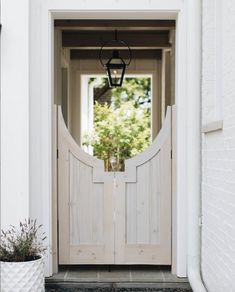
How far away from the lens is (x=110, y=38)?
6.69 metres

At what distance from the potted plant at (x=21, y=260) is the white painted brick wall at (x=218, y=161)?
1361 mm

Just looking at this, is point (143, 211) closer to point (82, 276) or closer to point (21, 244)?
point (82, 276)

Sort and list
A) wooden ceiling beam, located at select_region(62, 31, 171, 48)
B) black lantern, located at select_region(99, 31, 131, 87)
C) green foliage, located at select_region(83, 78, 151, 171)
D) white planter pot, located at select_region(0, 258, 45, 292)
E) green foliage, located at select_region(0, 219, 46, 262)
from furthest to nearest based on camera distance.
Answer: green foliage, located at select_region(83, 78, 151, 171) → wooden ceiling beam, located at select_region(62, 31, 171, 48) → black lantern, located at select_region(99, 31, 131, 87) → green foliage, located at select_region(0, 219, 46, 262) → white planter pot, located at select_region(0, 258, 45, 292)

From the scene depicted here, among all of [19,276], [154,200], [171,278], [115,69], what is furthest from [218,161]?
[115,69]

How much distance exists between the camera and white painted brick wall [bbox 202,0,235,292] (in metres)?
3.16

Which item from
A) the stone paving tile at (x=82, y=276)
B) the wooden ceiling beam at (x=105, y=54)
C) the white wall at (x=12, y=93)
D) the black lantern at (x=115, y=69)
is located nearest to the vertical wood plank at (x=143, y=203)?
the stone paving tile at (x=82, y=276)

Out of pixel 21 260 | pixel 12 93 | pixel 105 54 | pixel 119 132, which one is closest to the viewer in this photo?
pixel 21 260

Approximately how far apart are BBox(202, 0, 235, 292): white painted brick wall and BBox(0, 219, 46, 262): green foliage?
55.3 inches

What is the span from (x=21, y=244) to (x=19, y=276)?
0.26m

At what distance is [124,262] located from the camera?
467 cm

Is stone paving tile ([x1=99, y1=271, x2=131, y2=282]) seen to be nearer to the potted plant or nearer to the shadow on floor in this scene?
the shadow on floor

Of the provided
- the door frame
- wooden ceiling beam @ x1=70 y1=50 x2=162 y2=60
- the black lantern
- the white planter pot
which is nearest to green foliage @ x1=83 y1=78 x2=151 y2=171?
wooden ceiling beam @ x1=70 y1=50 x2=162 y2=60

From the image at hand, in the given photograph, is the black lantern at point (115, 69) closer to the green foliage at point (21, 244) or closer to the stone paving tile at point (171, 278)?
the green foliage at point (21, 244)

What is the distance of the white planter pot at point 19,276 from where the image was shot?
Result: 150 inches
